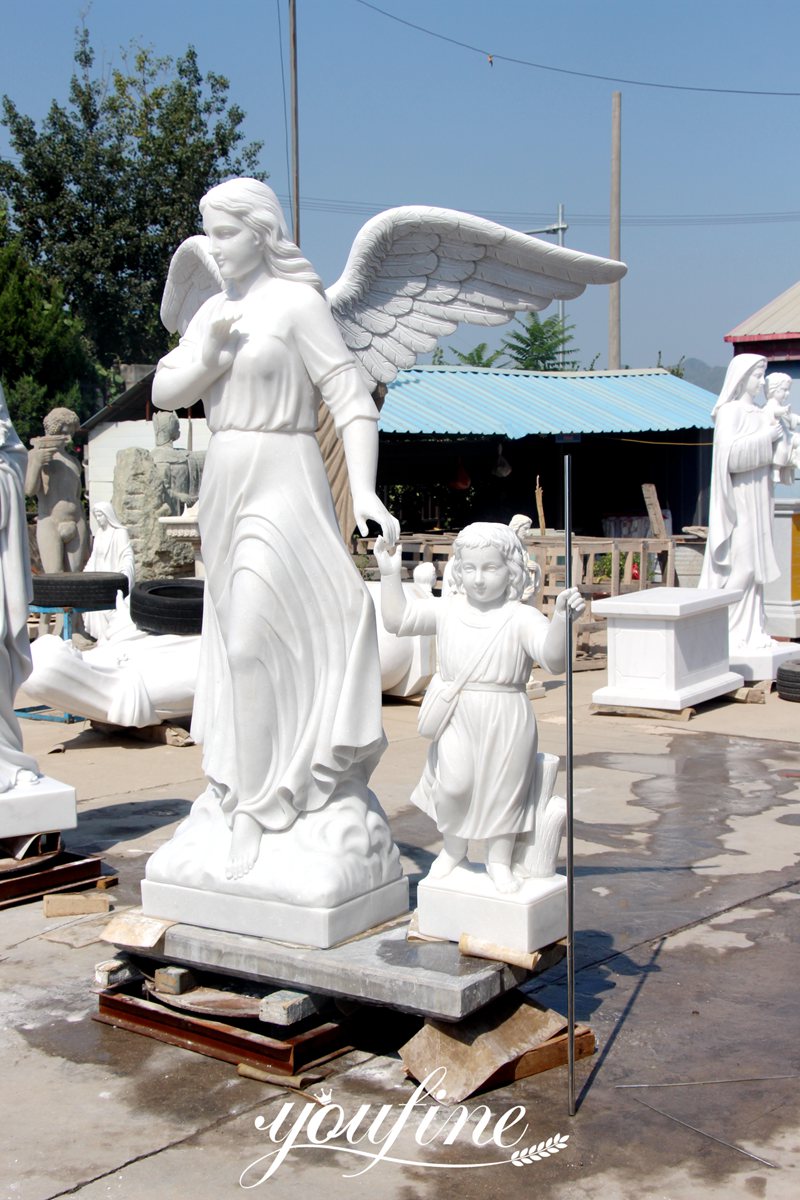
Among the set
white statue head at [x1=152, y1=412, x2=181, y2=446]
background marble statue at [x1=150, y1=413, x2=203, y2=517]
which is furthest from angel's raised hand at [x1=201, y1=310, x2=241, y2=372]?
white statue head at [x1=152, y1=412, x2=181, y2=446]

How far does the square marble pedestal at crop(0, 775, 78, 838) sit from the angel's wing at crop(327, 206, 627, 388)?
2294mm

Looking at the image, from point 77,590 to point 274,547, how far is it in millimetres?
6642

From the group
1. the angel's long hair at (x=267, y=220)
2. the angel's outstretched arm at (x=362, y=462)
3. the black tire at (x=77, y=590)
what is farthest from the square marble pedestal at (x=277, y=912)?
the black tire at (x=77, y=590)

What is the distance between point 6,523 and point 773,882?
3767 mm

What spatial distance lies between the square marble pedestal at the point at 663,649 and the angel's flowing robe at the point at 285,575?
5.63 m

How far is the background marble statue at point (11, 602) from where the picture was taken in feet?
19.1

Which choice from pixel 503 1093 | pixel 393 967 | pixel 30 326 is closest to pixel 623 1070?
pixel 503 1093

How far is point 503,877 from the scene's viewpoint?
402 cm

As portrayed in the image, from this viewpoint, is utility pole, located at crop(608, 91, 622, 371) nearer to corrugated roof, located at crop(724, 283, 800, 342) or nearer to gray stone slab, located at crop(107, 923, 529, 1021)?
corrugated roof, located at crop(724, 283, 800, 342)

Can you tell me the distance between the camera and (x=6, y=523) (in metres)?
5.85

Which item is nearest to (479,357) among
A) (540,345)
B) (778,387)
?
(540,345)

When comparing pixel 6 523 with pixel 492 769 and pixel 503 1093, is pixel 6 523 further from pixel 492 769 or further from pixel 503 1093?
pixel 503 1093

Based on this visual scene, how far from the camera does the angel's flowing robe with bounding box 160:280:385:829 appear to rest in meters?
4.38

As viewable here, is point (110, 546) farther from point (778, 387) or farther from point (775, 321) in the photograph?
point (775, 321)
